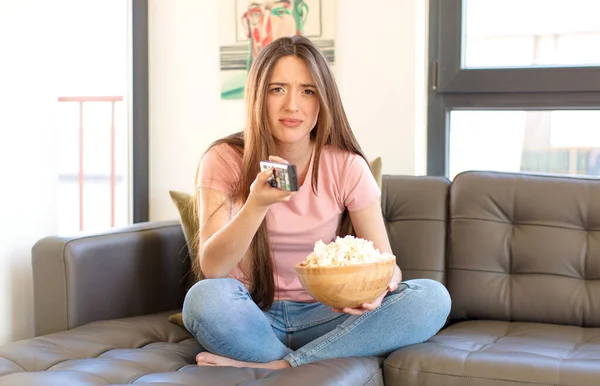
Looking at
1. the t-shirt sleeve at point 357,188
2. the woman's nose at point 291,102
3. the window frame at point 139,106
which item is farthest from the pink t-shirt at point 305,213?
the window frame at point 139,106

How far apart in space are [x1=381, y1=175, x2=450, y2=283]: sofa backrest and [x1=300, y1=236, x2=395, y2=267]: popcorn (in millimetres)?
706

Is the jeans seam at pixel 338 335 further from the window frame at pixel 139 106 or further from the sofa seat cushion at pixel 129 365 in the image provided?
the window frame at pixel 139 106

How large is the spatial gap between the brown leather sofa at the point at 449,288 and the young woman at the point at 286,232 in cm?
8

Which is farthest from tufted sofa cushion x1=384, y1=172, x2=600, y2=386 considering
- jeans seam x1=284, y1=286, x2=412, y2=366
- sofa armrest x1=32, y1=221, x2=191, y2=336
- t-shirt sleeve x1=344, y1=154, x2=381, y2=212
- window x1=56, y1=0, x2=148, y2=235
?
window x1=56, y1=0, x2=148, y2=235

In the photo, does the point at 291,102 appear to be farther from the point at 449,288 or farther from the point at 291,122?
the point at 449,288

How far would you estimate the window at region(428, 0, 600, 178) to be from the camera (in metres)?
3.00

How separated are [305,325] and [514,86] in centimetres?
138

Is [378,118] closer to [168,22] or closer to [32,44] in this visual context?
[168,22]

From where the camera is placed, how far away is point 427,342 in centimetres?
215

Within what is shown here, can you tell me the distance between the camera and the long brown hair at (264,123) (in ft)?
7.02

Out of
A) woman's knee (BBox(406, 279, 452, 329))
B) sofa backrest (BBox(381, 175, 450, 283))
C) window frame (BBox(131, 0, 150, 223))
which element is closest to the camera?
woman's knee (BBox(406, 279, 452, 329))

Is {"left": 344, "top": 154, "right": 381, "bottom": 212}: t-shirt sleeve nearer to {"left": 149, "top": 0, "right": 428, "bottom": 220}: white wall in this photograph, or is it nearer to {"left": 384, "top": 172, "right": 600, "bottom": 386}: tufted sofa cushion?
{"left": 384, "top": 172, "right": 600, "bottom": 386}: tufted sofa cushion

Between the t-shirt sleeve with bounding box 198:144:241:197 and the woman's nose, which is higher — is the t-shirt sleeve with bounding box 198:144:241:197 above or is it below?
Result: below

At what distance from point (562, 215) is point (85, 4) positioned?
3.36 metres
